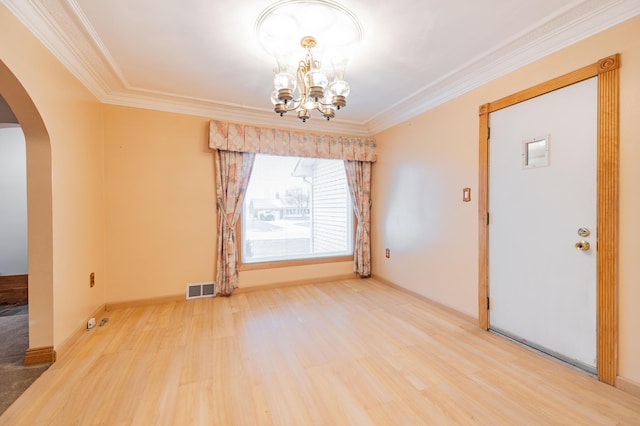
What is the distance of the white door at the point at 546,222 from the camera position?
1841mm

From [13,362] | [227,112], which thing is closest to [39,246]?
[13,362]

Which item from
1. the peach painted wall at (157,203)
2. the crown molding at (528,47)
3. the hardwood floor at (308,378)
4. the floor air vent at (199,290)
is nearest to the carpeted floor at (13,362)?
the hardwood floor at (308,378)

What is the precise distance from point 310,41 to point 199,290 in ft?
10.1

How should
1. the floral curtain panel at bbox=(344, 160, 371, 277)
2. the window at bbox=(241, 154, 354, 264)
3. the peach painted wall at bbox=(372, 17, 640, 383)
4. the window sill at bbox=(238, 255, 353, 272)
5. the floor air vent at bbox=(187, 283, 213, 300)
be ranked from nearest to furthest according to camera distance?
the peach painted wall at bbox=(372, 17, 640, 383) < the floor air vent at bbox=(187, 283, 213, 300) < the window sill at bbox=(238, 255, 353, 272) < the window at bbox=(241, 154, 354, 264) < the floral curtain panel at bbox=(344, 160, 371, 277)

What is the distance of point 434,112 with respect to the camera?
121 inches

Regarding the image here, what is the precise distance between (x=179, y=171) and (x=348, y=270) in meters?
2.84

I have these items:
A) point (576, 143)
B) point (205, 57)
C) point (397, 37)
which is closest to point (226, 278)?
point (205, 57)

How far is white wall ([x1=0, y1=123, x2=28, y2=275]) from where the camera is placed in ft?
11.1

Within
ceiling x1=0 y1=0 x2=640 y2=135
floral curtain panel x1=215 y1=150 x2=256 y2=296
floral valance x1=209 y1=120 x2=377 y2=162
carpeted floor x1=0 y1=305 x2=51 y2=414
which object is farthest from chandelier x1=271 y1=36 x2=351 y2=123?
carpeted floor x1=0 y1=305 x2=51 y2=414

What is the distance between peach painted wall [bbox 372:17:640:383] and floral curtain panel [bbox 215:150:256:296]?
7.09ft

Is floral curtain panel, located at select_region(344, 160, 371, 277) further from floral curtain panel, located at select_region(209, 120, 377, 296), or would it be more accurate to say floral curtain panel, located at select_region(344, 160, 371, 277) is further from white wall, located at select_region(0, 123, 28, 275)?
white wall, located at select_region(0, 123, 28, 275)

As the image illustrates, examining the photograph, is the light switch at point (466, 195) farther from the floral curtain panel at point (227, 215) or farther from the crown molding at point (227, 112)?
the floral curtain panel at point (227, 215)

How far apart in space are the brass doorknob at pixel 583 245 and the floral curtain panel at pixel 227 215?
3391mm

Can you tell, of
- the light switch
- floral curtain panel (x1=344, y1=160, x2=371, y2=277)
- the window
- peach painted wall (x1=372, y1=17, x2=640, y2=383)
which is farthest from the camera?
floral curtain panel (x1=344, y1=160, x2=371, y2=277)
